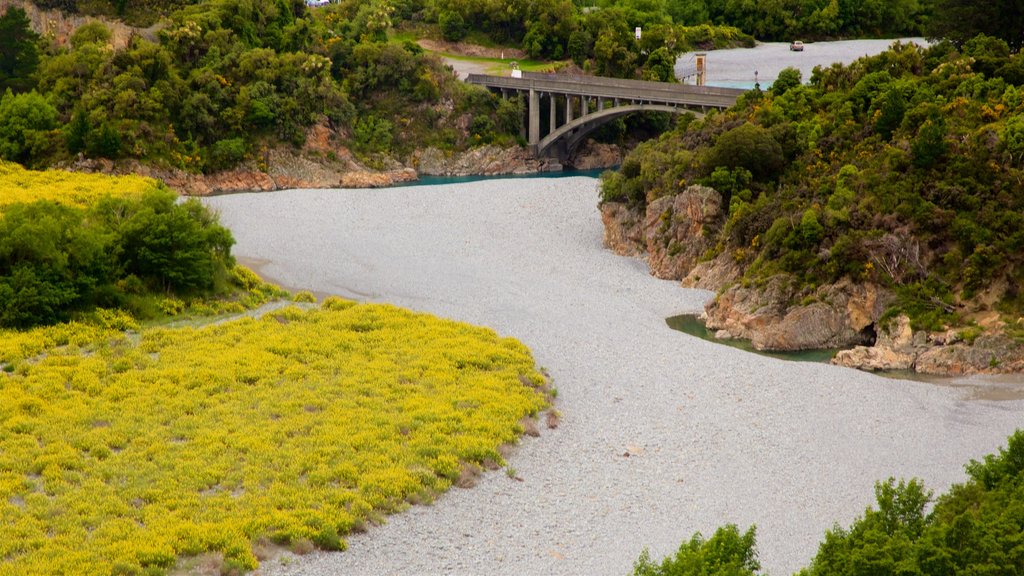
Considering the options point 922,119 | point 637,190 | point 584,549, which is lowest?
point 584,549

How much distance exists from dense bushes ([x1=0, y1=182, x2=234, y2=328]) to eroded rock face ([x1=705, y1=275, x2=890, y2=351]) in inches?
898

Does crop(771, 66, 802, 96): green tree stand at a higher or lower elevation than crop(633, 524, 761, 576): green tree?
higher

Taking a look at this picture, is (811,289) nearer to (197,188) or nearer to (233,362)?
(233,362)

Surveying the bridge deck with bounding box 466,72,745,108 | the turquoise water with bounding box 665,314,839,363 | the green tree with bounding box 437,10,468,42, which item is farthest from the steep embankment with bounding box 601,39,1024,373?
the green tree with bounding box 437,10,468,42

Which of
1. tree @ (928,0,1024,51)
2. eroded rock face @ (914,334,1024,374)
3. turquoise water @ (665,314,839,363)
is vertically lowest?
turquoise water @ (665,314,839,363)

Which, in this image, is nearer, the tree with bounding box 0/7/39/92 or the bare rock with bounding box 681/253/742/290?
the bare rock with bounding box 681/253/742/290

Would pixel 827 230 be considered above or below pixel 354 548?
above

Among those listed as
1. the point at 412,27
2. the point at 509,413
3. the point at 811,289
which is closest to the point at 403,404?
the point at 509,413

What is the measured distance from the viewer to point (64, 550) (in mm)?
25109

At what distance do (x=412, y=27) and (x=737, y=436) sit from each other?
9310 centimetres

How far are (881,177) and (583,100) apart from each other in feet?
152

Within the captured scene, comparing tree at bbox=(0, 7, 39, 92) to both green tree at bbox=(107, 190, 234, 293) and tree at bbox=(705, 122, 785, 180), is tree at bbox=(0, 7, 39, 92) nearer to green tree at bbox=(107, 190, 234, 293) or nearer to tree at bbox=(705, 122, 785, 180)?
green tree at bbox=(107, 190, 234, 293)

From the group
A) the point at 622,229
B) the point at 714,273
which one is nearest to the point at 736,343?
the point at 714,273

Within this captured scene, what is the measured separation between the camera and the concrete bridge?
78.9 metres
